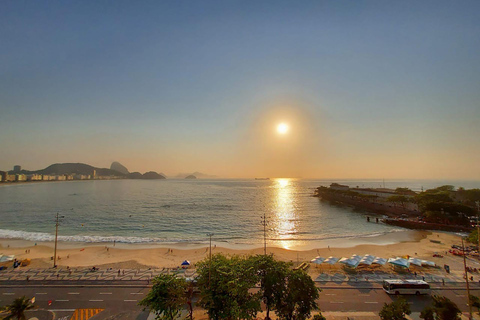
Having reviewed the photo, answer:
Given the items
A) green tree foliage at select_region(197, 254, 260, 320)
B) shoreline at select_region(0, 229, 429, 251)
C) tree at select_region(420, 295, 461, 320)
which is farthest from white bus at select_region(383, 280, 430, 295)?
shoreline at select_region(0, 229, 429, 251)

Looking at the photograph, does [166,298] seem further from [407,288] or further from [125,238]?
[125,238]

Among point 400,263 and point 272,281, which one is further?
point 400,263

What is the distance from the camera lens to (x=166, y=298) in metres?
17.0

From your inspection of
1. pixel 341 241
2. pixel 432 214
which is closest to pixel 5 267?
pixel 341 241

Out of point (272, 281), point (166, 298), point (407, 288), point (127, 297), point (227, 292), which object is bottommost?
point (127, 297)

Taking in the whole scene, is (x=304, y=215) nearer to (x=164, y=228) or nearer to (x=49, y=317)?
(x=164, y=228)

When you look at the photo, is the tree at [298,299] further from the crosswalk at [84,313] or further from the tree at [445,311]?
the crosswalk at [84,313]

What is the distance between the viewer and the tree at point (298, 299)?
1783 cm

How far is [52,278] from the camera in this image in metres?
29.4

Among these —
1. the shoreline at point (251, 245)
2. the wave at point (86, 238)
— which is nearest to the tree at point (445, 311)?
the shoreline at point (251, 245)

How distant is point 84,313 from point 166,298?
11615 mm

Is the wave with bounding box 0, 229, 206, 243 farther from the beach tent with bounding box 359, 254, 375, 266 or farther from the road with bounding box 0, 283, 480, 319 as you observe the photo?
the beach tent with bounding box 359, 254, 375, 266

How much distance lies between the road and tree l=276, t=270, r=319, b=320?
6241 millimetres

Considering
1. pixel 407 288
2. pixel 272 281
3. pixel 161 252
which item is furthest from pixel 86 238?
pixel 407 288
